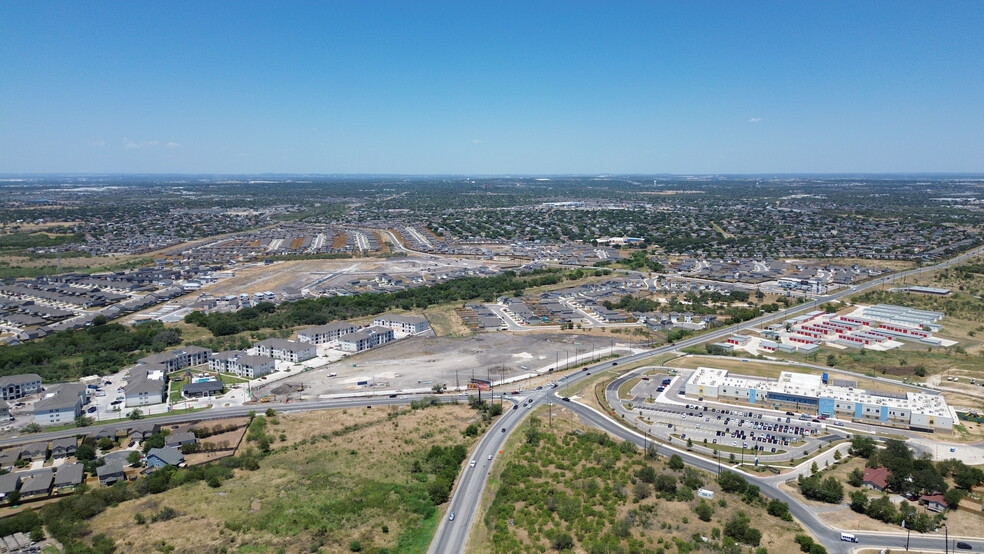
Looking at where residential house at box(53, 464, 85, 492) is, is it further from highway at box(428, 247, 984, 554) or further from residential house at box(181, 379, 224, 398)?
highway at box(428, 247, 984, 554)

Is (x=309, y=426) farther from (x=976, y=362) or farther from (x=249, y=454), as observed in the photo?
(x=976, y=362)

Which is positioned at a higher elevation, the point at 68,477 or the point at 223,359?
the point at 223,359

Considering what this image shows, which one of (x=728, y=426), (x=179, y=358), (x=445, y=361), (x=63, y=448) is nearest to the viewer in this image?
(x=63, y=448)

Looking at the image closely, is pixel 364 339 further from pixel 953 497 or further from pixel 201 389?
pixel 953 497

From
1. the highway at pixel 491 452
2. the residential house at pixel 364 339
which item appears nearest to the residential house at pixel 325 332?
the residential house at pixel 364 339

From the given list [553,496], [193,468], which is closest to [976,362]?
[553,496]

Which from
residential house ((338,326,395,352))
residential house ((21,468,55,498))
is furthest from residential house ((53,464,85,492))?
residential house ((338,326,395,352))

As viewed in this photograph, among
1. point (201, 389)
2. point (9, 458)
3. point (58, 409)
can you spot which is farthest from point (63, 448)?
point (201, 389)

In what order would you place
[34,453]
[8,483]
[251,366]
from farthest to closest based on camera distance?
[251,366]
[34,453]
[8,483]
